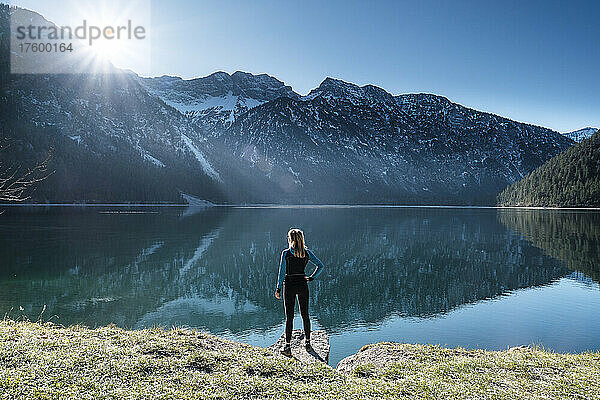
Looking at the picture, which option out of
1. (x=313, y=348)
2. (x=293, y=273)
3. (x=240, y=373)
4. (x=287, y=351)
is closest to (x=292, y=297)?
(x=293, y=273)

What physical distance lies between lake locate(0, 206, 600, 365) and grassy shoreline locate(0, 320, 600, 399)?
7666 millimetres

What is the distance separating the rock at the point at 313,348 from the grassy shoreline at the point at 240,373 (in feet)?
3.20

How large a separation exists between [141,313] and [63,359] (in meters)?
16.3

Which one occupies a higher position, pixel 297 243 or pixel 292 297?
pixel 297 243

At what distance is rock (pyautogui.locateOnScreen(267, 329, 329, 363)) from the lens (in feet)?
41.9

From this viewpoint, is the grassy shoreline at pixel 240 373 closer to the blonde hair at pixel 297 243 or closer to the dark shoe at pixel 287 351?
the dark shoe at pixel 287 351

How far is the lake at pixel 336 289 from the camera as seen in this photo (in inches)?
918

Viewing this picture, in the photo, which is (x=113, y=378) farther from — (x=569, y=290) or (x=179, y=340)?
(x=569, y=290)

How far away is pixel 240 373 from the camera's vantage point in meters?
10.0

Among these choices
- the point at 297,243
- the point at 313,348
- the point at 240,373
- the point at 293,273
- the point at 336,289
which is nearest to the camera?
the point at 240,373

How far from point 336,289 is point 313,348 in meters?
20.1

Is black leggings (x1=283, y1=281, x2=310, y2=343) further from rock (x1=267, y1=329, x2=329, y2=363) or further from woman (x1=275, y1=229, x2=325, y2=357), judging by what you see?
rock (x1=267, y1=329, x2=329, y2=363)

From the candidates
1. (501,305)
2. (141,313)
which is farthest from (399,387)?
(501,305)

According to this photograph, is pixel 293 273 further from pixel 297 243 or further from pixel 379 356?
pixel 379 356
